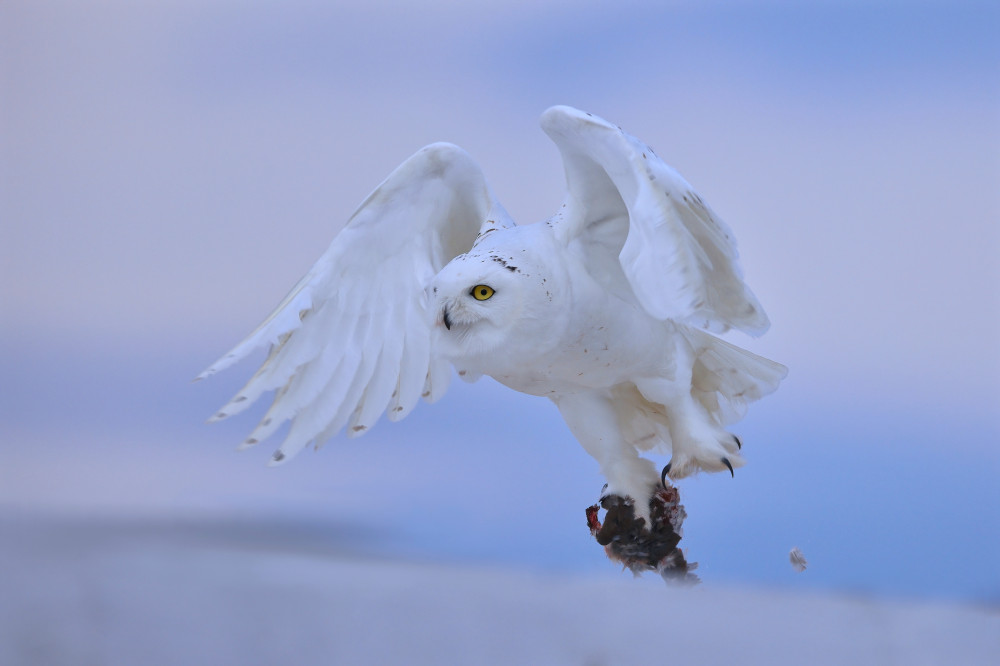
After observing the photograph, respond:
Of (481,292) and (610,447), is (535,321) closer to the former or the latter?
(481,292)

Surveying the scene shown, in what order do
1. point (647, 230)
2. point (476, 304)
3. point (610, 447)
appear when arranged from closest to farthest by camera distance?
point (647, 230) → point (476, 304) → point (610, 447)

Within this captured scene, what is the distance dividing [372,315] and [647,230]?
41.1 inches

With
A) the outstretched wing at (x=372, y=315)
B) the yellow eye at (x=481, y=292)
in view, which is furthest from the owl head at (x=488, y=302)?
the outstretched wing at (x=372, y=315)

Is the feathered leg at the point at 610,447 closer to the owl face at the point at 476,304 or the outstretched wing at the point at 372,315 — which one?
the outstretched wing at the point at 372,315

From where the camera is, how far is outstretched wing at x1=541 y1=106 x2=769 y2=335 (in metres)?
2.06

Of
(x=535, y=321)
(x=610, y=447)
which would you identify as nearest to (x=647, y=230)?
(x=535, y=321)

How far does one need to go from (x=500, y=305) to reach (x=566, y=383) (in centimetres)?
37

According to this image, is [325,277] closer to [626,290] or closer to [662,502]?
[626,290]

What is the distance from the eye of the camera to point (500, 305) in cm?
240

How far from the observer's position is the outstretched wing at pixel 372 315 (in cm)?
279

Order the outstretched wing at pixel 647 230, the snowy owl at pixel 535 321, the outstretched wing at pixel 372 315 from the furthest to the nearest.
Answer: the outstretched wing at pixel 372 315, the snowy owl at pixel 535 321, the outstretched wing at pixel 647 230

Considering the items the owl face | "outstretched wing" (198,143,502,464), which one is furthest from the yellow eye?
"outstretched wing" (198,143,502,464)

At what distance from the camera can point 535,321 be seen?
241cm

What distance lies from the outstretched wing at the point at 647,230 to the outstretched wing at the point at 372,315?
1.12 ft
